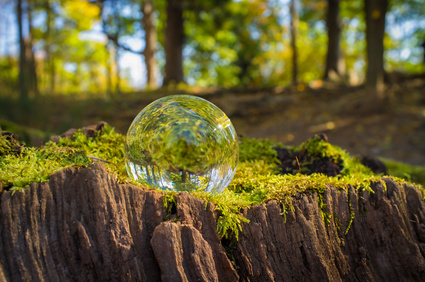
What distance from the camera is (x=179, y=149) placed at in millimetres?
2117

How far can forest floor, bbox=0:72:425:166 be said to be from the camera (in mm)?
8773

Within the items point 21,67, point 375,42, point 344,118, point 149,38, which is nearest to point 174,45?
point 149,38

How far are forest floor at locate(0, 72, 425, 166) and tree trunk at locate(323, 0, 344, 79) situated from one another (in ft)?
6.88

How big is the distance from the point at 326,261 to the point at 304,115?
9.45 m

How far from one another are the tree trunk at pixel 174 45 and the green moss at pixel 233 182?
468 inches

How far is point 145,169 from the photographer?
7.04 feet

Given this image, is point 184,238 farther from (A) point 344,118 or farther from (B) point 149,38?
(B) point 149,38

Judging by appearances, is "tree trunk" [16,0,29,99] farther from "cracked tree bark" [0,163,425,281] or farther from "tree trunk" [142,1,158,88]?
"cracked tree bark" [0,163,425,281]

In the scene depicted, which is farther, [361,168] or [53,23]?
[53,23]

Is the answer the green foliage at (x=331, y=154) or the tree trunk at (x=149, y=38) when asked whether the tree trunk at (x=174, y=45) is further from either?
the green foliage at (x=331, y=154)

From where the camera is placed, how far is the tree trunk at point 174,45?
14443 mm

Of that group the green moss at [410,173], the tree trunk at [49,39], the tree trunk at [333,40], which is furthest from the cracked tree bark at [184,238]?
the tree trunk at [49,39]

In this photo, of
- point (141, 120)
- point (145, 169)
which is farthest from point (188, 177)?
point (141, 120)

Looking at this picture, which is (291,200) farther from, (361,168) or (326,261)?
(361,168)
